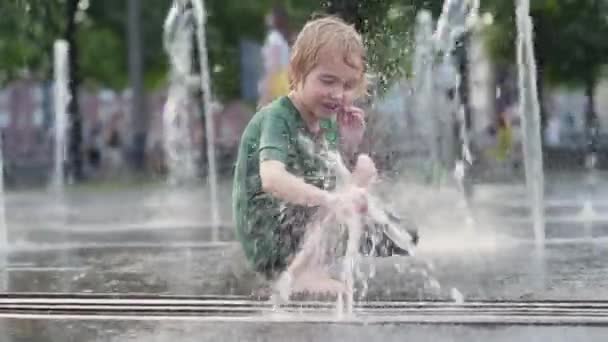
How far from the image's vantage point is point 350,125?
4398 millimetres

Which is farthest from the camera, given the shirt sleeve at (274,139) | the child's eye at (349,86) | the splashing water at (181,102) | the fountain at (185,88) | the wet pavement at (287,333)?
the splashing water at (181,102)

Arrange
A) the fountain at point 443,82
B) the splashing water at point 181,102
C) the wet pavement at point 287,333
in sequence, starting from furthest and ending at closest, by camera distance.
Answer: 1. the splashing water at point 181,102
2. the fountain at point 443,82
3. the wet pavement at point 287,333

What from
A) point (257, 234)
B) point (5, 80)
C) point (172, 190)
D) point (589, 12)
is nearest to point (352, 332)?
point (257, 234)

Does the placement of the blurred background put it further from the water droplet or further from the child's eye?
the child's eye

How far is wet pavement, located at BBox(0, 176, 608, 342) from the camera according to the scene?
3719 mm

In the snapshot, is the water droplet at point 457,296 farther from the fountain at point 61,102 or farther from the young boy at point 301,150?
the fountain at point 61,102

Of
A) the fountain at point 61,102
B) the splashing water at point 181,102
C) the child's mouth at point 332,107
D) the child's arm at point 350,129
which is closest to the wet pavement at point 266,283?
the child's arm at point 350,129

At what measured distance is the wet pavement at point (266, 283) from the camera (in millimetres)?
3719

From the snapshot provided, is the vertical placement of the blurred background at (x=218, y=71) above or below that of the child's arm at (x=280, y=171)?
above

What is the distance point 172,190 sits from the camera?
17.6 m

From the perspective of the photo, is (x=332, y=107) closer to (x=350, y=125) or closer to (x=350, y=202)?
(x=350, y=125)

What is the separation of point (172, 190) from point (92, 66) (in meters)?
16.8

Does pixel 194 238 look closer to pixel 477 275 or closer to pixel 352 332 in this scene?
pixel 477 275

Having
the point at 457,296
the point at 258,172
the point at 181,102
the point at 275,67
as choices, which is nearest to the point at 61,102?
the point at 181,102
